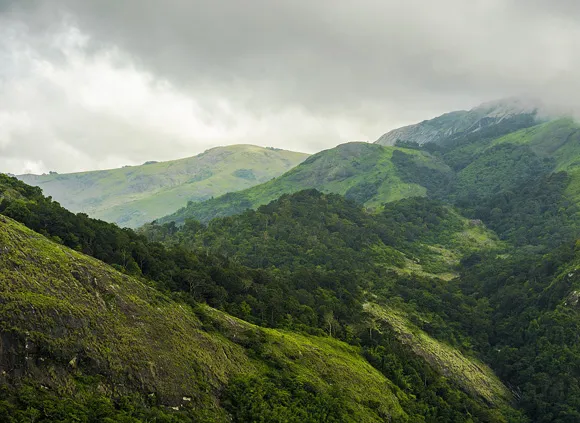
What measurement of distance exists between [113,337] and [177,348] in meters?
8.86

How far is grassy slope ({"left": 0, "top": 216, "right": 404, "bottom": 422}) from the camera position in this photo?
43062 mm

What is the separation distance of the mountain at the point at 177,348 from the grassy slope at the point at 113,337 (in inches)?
5.7

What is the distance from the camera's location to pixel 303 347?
257ft

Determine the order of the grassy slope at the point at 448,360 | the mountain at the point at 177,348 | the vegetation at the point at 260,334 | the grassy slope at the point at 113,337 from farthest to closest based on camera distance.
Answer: the grassy slope at the point at 448,360
the vegetation at the point at 260,334
the mountain at the point at 177,348
the grassy slope at the point at 113,337

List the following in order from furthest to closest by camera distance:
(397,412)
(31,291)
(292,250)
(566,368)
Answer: (292,250) < (566,368) < (397,412) < (31,291)

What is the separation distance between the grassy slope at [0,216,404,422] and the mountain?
14 cm

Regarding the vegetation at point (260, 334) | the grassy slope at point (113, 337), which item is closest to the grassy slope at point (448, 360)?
the vegetation at point (260, 334)

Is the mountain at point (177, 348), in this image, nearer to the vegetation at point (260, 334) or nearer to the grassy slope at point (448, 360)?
the vegetation at point (260, 334)

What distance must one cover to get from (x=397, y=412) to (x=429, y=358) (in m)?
37.7

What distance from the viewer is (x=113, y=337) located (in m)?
50.8

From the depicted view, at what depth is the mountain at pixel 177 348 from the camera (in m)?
43.4

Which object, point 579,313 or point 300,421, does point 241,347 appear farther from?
point 579,313

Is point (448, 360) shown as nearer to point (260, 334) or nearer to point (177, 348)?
point (260, 334)

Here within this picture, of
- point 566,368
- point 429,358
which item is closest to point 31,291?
point 429,358
